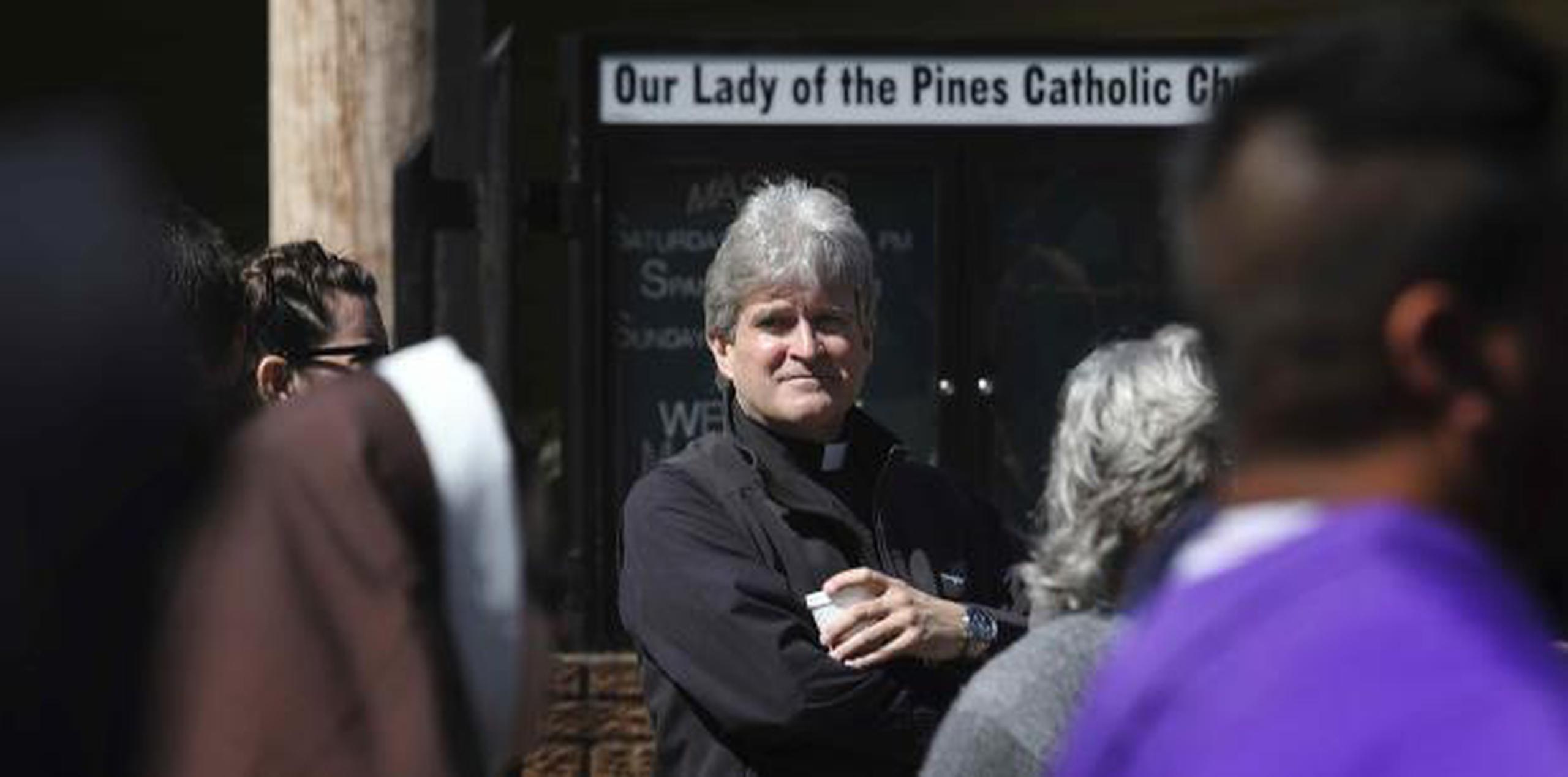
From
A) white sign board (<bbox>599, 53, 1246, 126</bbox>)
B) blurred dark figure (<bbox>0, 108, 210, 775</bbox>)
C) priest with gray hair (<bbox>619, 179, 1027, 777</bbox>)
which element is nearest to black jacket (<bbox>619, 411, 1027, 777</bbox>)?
priest with gray hair (<bbox>619, 179, 1027, 777</bbox>)

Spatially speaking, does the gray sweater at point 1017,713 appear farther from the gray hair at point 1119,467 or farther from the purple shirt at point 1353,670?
the purple shirt at point 1353,670

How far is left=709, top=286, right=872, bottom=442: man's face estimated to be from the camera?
492 cm

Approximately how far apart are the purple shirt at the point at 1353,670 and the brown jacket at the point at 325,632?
0.81 metres

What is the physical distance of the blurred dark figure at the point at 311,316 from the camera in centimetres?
504

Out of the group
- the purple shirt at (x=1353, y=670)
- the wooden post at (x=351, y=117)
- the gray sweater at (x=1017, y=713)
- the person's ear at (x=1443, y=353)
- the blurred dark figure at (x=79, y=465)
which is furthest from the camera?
the wooden post at (x=351, y=117)

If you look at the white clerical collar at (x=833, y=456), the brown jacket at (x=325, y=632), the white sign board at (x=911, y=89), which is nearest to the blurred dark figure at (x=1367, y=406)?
the brown jacket at (x=325, y=632)

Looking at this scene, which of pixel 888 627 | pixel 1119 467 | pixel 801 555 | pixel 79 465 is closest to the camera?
pixel 79 465

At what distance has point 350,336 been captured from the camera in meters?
5.07

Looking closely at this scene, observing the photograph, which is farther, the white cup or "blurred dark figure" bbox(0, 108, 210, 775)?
the white cup

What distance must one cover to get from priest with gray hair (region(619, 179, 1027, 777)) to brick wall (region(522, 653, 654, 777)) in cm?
219

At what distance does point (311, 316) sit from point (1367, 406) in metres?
3.49

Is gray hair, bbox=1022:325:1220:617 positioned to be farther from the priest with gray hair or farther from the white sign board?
the white sign board

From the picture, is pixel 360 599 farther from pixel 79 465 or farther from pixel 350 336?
pixel 350 336

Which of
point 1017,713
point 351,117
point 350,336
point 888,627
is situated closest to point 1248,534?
point 1017,713
